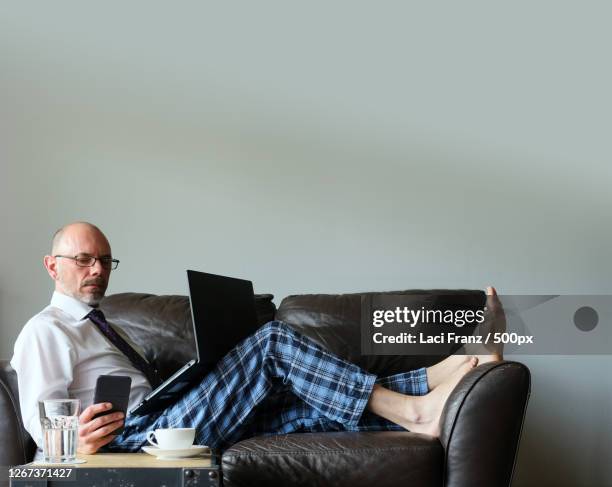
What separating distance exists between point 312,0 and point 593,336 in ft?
6.29

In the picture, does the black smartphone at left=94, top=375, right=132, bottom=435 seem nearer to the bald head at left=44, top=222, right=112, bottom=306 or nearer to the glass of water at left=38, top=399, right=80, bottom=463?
the glass of water at left=38, top=399, right=80, bottom=463

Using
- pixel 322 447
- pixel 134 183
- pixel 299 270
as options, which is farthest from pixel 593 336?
pixel 134 183

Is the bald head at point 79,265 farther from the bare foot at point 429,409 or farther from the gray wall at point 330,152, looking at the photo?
the bare foot at point 429,409

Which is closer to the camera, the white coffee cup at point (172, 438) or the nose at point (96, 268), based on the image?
the white coffee cup at point (172, 438)

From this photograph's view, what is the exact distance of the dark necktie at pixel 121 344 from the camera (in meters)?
2.66

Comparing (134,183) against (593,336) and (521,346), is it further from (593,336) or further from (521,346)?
(593,336)

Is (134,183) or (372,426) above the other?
(134,183)

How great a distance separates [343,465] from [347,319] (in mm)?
910

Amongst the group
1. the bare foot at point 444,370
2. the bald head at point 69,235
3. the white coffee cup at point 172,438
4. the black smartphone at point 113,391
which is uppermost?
the bald head at point 69,235

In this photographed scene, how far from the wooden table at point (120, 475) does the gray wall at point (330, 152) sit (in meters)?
1.84

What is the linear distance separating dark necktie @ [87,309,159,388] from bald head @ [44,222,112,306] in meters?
0.06

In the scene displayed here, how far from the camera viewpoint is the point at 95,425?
6.65 ft

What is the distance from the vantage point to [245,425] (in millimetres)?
2539

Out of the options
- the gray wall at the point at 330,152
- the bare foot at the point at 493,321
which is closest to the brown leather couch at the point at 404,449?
the bare foot at the point at 493,321
